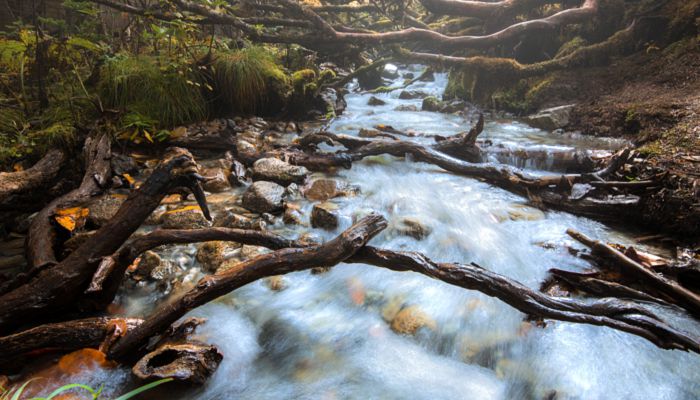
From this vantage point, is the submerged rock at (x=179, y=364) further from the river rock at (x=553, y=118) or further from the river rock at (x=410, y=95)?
the river rock at (x=410, y=95)

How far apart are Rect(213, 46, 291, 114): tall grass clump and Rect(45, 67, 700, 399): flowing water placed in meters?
3.75

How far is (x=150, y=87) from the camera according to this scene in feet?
17.7

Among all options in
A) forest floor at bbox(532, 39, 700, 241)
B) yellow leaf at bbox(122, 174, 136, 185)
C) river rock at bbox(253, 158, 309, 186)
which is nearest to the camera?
forest floor at bbox(532, 39, 700, 241)

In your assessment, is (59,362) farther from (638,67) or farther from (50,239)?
(638,67)

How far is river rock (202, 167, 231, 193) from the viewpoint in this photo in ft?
15.1

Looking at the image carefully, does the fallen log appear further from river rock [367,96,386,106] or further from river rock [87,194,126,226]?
river rock [367,96,386,106]

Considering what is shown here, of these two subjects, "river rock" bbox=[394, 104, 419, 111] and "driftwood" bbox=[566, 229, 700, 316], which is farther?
"river rock" bbox=[394, 104, 419, 111]

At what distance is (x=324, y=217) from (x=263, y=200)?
0.77 metres

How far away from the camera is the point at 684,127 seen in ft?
14.2

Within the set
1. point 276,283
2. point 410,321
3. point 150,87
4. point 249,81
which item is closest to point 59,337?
point 276,283

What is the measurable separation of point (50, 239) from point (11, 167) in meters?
2.00

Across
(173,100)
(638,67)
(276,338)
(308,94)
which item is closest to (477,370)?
(276,338)

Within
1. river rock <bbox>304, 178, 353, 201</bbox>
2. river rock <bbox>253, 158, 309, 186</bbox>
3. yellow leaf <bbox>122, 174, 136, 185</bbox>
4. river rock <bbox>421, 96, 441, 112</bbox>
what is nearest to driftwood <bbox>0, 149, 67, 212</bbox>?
yellow leaf <bbox>122, 174, 136, 185</bbox>

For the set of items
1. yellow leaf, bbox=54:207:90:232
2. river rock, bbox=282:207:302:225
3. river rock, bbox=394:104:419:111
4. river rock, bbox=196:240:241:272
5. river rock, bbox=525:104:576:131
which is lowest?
river rock, bbox=196:240:241:272
